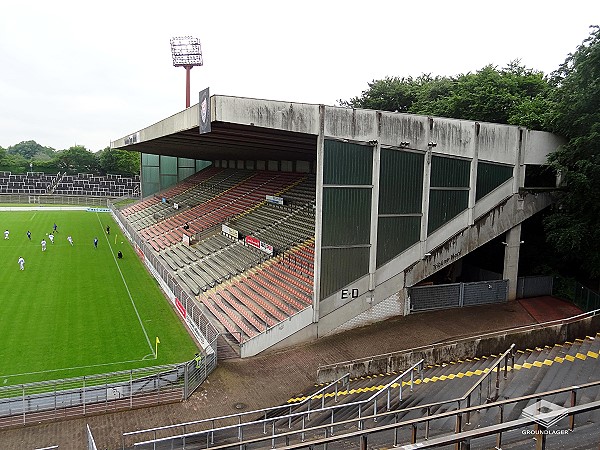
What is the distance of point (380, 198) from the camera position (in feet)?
55.8

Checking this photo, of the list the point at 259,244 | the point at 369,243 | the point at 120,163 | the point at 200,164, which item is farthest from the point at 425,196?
the point at 120,163

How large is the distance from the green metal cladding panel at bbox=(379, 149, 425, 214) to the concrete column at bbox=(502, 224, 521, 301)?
5.19 metres

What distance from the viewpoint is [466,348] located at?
43.3 ft

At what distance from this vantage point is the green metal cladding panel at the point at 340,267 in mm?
16219

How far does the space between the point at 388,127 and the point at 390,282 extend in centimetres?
566

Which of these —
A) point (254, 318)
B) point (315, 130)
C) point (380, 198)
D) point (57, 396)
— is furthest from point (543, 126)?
point (57, 396)

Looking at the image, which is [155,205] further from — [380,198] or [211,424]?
[211,424]

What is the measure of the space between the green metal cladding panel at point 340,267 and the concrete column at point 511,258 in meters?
7.23

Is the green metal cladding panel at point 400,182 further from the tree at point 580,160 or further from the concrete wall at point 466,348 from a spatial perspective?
the tree at point 580,160

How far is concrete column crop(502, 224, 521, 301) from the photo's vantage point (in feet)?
66.8

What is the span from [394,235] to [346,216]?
2.29 m

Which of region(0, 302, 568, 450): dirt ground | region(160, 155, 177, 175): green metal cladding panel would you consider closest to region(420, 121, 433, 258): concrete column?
region(0, 302, 568, 450): dirt ground

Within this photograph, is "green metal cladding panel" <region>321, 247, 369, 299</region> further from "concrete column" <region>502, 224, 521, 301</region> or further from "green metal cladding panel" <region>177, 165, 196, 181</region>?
"green metal cladding panel" <region>177, 165, 196, 181</region>

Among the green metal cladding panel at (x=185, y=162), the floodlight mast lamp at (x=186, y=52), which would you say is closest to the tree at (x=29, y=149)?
the floodlight mast lamp at (x=186, y=52)
